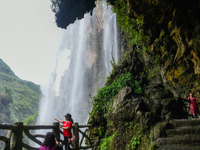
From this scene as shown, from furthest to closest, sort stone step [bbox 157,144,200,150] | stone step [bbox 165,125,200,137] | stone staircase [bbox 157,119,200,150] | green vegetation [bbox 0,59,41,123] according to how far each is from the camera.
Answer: green vegetation [bbox 0,59,41,123] < stone step [bbox 165,125,200,137] < stone staircase [bbox 157,119,200,150] < stone step [bbox 157,144,200,150]

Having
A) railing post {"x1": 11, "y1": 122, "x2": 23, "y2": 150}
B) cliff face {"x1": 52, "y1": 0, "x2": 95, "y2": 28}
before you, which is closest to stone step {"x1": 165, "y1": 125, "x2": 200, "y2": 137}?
railing post {"x1": 11, "y1": 122, "x2": 23, "y2": 150}

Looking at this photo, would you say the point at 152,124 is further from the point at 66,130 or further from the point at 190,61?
the point at 190,61

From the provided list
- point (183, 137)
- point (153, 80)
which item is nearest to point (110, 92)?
point (153, 80)

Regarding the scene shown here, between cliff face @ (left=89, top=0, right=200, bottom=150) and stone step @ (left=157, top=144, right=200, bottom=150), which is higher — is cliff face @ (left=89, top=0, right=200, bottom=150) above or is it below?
above

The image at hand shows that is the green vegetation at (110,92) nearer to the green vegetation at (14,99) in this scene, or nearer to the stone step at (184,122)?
the stone step at (184,122)

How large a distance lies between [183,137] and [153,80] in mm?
5392

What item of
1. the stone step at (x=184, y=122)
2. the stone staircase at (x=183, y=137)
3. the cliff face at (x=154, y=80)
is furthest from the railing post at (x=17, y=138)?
the stone step at (x=184, y=122)

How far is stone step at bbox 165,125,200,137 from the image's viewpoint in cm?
427

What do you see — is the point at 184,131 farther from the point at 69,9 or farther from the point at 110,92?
the point at 69,9

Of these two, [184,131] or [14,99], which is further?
[14,99]

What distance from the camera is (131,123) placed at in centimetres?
571

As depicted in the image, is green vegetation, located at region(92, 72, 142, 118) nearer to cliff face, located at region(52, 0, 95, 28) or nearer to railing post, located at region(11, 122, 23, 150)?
railing post, located at region(11, 122, 23, 150)

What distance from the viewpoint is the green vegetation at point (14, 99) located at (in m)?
46.5

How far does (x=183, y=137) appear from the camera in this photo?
13.7 feet
